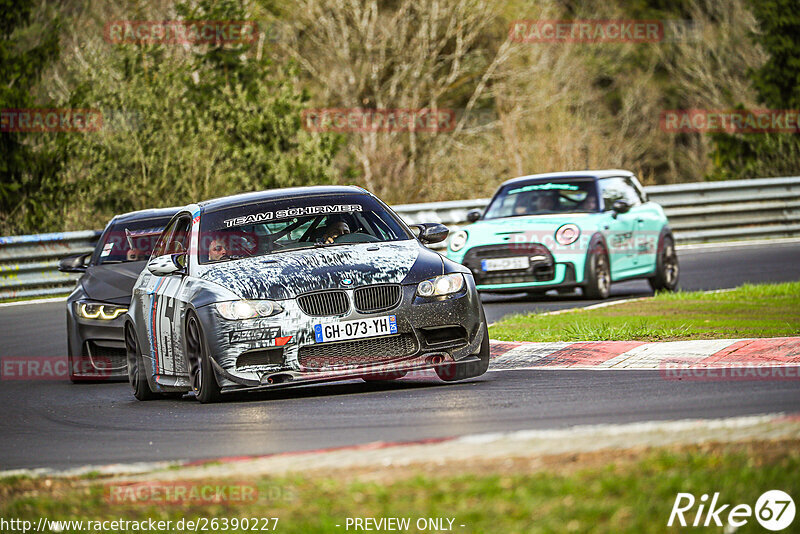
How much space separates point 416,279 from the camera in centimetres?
956

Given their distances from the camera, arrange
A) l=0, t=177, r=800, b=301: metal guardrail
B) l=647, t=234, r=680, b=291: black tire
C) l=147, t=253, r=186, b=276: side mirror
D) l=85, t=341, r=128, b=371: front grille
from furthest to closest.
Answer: l=0, t=177, r=800, b=301: metal guardrail < l=647, t=234, r=680, b=291: black tire < l=85, t=341, r=128, b=371: front grille < l=147, t=253, r=186, b=276: side mirror

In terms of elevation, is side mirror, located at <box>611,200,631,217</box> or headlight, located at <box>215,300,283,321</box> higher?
headlight, located at <box>215,300,283,321</box>

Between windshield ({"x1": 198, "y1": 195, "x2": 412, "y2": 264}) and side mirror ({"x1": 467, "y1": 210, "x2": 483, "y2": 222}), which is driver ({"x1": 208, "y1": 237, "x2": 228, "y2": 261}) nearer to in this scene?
windshield ({"x1": 198, "y1": 195, "x2": 412, "y2": 264})

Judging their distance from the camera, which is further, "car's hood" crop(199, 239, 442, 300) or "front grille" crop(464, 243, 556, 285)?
"front grille" crop(464, 243, 556, 285)

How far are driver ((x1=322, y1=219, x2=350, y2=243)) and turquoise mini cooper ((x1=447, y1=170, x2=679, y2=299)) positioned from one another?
6.78 metres

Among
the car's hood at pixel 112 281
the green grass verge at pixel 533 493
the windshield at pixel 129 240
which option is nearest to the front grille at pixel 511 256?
the windshield at pixel 129 240

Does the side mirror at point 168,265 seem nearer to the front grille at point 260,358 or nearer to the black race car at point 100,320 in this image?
the front grille at point 260,358

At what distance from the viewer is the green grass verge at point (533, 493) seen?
483cm

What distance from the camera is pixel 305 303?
30.7ft

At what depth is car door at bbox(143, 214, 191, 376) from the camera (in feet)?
33.4

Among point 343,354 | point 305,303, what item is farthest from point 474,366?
point 305,303

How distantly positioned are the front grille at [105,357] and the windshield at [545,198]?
6.65m

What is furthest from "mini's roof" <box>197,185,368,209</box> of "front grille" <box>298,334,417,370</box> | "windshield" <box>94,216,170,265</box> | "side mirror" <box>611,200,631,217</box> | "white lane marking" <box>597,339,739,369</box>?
"side mirror" <box>611,200,631,217</box>

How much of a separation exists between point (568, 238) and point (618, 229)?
1.09m
